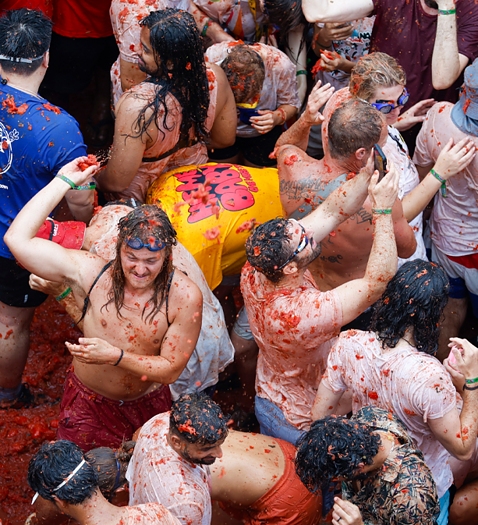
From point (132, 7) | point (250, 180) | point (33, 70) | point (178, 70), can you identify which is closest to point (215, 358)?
point (250, 180)

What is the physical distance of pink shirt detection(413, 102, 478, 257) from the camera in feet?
11.8

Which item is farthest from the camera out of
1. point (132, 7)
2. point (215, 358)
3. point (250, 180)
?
point (132, 7)

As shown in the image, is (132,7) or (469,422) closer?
(469,422)

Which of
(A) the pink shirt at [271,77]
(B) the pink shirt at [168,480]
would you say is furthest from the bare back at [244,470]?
(A) the pink shirt at [271,77]

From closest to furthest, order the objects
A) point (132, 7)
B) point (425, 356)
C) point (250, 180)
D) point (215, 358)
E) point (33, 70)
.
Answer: point (425, 356) < point (33, 70) < point (215, 358) < point (250, 180) < point (132, 7)

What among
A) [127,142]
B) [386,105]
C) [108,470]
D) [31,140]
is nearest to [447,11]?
[386,105]

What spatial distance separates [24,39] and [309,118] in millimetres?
1679

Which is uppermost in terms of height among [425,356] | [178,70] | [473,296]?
[178,70]

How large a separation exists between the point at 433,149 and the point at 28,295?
Result: 8.85 ft

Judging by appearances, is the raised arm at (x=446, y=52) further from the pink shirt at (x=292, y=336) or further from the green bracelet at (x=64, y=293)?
the green bracelet at (x=64, y=293)

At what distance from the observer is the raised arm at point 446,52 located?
3803 millimetres

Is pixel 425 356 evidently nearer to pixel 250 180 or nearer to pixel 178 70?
pixel 250 180

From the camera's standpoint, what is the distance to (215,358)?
11.1 feet

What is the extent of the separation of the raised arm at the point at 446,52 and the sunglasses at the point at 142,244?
2.48 metres
